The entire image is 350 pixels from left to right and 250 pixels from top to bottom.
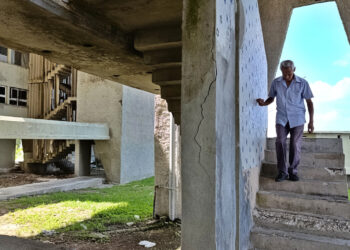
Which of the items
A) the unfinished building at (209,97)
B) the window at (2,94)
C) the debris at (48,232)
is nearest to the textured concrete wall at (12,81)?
the window at (2,94)

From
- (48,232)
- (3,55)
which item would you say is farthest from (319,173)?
(3,55)

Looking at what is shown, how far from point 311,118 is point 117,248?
4.22m

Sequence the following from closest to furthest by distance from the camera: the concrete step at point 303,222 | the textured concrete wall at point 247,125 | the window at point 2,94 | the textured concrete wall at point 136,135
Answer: the textured concrete wall at point 247,125 → the concrete step at point 303,222 → the textured concrete wall at point 136,135 → the window at point 2,94

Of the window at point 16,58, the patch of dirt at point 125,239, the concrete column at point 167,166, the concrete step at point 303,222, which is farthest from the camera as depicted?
the window at point 16,58

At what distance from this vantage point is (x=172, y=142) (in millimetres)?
7121

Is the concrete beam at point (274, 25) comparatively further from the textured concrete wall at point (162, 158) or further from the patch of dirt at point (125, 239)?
the patch of dirt at point (125, 239)

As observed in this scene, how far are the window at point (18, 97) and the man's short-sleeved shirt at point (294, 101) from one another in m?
14.4

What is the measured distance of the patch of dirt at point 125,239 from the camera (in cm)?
538

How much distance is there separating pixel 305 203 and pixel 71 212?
20.3 ft

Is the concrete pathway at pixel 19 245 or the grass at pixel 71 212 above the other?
the concrete pathway at pixel 19 245

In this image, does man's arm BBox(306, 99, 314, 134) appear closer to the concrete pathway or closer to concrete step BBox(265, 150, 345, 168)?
concrete step BBox(265, 150, 345, 168)

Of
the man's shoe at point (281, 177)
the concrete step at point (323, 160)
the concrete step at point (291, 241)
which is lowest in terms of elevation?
the concrete step at point (291, 241)

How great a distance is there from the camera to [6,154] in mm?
14609

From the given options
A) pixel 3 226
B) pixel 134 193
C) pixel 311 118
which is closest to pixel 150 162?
pixel 134 193
